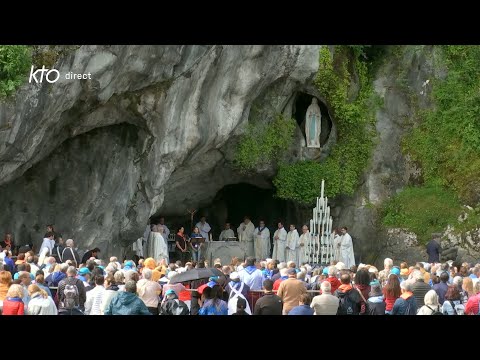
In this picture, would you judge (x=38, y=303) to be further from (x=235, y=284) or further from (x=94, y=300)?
(x=235, y=284)

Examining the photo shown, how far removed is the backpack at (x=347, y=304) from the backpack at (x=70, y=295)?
376 cm

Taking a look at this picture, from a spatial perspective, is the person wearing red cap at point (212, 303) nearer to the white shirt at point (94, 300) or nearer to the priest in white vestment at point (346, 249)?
the white shirt at point (94, 300)

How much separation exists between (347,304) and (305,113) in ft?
62.5

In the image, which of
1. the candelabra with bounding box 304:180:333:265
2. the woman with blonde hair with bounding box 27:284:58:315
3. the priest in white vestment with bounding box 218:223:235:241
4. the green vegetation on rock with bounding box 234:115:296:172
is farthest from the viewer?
the priest in white vestment with bounding box 218:223:235:241

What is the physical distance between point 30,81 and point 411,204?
13662mm

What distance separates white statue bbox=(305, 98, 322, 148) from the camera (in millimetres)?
34344

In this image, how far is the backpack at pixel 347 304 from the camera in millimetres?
15930

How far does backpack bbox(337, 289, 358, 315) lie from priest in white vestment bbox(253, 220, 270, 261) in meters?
18.1

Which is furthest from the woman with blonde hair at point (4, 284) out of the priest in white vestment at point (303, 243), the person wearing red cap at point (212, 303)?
the priest in white vestment at point (303, 243)

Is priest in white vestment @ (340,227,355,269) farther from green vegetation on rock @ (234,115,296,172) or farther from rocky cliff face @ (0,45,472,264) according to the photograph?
green vegetation on rock @ (234,115,296,172)

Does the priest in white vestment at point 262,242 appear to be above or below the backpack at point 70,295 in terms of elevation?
above

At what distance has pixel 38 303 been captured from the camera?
1465 cm

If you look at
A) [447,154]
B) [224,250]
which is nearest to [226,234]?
[224,250]

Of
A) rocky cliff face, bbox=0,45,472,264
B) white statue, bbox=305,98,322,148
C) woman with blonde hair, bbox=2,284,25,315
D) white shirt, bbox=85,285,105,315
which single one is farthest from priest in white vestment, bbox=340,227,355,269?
woman with blonde hair, bbox=2,284,25,315
